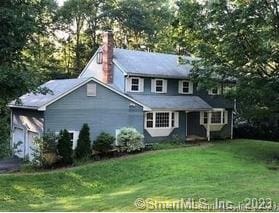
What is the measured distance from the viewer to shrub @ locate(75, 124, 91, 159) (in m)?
25.3

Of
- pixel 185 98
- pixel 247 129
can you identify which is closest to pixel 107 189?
pixel 185 98

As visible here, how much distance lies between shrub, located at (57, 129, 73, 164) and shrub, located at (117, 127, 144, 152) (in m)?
3.98

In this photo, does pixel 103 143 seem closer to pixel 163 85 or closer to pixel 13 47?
pixel 163 85

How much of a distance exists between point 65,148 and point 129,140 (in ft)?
15.6

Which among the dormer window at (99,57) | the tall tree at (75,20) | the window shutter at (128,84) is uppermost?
the tall tree at (75,20)

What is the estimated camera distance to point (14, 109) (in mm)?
30453

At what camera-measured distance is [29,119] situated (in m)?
27.6

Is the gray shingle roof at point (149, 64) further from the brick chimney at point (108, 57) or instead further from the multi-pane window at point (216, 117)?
the multi-pane window at point (216, 117)

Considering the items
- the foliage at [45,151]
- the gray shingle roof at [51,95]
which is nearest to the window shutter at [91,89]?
the gray shingle roof at [51,95]

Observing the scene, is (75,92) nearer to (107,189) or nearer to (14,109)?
(14,109)

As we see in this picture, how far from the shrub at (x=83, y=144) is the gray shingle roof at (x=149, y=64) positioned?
7.55m

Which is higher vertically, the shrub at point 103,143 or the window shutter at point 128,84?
the window shutter at point 128,84

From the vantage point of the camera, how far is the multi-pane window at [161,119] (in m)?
31.6

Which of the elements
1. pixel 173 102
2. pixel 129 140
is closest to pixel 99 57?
pixel 173 102
